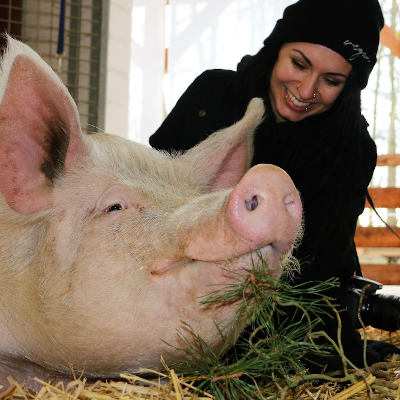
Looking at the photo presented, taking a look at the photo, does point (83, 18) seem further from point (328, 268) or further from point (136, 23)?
point (328, 268)

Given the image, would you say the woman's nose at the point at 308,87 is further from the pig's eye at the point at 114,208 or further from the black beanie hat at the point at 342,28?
the pig's eye at the point at 114,208

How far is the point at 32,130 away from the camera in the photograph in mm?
1819

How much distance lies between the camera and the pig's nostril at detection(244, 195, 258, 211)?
1.47m

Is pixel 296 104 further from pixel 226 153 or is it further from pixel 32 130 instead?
pixel 32 130

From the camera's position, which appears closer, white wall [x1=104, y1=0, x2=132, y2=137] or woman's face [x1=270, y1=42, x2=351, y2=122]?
woman's face [x1=270, y1=42, x2=351, y2=122]

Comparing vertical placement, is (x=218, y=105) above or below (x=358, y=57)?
below

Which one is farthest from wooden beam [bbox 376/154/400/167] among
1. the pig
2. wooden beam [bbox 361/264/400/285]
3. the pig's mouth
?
the pig's mouth

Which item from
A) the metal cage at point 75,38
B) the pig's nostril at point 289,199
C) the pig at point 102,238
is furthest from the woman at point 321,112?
the metal cage at point 75,38

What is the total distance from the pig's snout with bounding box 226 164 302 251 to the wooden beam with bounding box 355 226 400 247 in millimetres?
5823

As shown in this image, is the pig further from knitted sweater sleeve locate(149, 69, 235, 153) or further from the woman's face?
knitted sweater sleeve locate(149, 69, 235, 153)

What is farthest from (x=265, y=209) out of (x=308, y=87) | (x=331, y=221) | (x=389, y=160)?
(x=389, y=160)

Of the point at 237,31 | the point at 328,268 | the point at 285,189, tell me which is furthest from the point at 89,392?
the point at 237,31

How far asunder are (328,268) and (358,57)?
826 mm

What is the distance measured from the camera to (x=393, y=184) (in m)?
11.3
